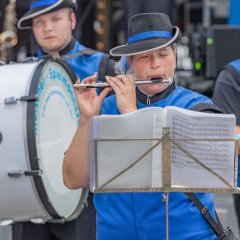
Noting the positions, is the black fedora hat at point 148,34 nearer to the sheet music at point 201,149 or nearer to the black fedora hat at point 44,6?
the sheet music at point 201,149

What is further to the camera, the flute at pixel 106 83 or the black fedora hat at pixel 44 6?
the black fedora hat at pixel 44 6

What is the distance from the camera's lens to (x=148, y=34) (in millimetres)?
2695

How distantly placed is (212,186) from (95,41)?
10.5 m

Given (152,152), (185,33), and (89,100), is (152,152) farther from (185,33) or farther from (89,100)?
(185,33)

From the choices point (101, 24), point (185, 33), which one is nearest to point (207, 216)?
point (185, 33)

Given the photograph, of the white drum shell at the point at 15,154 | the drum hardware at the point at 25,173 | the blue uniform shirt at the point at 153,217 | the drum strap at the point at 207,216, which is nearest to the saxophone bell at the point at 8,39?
the white drum shell at the point at 15,154

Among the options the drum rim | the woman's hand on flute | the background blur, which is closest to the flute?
the woman's hand on flute

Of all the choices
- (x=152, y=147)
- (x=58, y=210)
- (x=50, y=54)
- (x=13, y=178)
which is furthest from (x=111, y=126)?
(x=50, y=54)

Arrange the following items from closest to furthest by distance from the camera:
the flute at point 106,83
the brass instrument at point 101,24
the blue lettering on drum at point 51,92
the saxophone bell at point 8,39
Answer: the flute at point 106,83, the blue lettering on drum at point 51,92, the saxophone bell at point 8,39, the brass instrument at point 101,24

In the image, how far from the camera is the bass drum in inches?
132

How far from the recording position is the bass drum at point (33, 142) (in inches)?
132

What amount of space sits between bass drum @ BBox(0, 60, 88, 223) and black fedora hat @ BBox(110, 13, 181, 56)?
32.5 inches

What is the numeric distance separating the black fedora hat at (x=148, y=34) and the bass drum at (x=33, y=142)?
825 mm

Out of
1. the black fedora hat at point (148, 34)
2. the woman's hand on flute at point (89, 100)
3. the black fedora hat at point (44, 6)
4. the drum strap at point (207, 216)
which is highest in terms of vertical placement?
the black fedora hat at point (44, 6)
